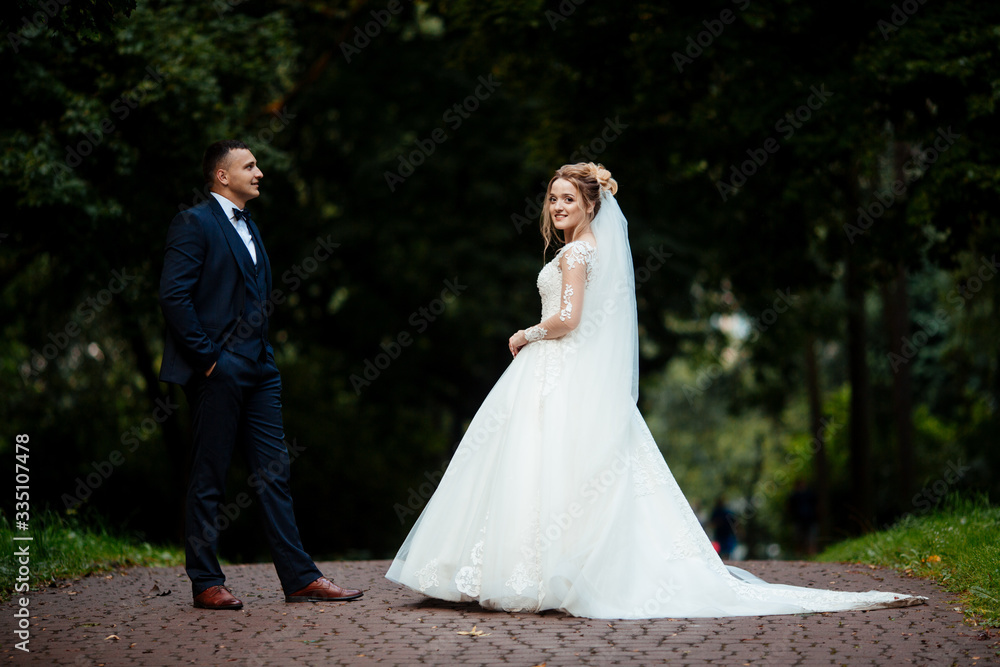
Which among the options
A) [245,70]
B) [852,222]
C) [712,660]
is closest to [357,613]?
[712,660]

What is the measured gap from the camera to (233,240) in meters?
5.46

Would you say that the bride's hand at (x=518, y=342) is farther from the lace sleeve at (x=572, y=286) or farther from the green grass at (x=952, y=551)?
the green grass at (x=952, y=551)

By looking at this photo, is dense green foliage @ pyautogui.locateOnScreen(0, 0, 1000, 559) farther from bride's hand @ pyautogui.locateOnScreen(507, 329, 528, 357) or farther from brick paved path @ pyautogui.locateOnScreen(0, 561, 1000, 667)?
brick paved path @ pyautogui.locateOnScreen(0, 561, 1000, 667)

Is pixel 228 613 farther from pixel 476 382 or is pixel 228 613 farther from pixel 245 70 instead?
pixel 476 382

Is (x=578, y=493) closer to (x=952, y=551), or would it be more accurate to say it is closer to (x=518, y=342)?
(x=518, y=342)

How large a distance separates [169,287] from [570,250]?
233 centimetres

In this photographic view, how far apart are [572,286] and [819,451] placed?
14088mm

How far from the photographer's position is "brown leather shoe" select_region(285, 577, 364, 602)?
5543mm

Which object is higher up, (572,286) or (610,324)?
(572,286)

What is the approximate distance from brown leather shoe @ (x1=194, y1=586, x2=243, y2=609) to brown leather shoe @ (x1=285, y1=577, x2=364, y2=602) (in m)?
0.33

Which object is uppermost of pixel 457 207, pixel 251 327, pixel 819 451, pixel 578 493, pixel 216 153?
pixel 457 207

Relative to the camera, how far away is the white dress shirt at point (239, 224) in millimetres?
5547

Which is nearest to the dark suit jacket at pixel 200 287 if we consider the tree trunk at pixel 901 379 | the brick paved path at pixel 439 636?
the brick paved path at pixel 439 636

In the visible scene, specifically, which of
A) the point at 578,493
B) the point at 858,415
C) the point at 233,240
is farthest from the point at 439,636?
the point at 858,415
